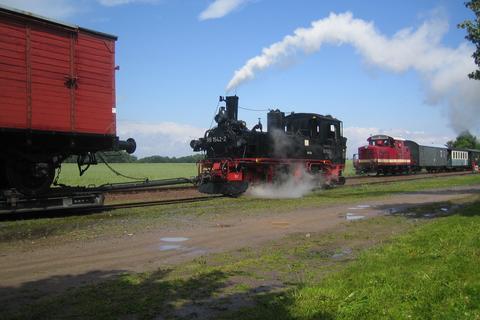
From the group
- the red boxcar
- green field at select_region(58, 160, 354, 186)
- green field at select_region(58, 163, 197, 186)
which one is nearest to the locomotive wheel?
the red boxcar

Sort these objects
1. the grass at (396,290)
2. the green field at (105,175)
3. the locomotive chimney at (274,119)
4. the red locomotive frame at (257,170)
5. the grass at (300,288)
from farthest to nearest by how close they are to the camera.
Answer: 1. the green field at (105,175)
2. the locomotive chimney at (274,119)
3. the red locomotive frame at (257,170)
4. the grass at (300,288)
5. the grass at (396,290)

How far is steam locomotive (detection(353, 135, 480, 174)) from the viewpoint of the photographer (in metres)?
42.1

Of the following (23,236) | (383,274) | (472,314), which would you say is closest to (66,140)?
(23,236)

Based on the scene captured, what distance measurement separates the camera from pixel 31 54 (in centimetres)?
1236

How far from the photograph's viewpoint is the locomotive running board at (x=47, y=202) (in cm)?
1211

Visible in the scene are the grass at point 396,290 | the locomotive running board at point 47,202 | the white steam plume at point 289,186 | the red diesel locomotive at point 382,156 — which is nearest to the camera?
the grass at point 396,290

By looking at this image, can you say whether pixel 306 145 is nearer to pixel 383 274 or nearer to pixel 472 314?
pixel 383 274

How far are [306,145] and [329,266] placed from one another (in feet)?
49.7

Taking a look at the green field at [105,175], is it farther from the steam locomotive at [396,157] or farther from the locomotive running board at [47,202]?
the steam locomotive at [396,157]

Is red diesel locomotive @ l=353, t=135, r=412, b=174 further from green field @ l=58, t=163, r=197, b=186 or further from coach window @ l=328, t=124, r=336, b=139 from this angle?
coach window @ l=328, t=124, r=336, b=139

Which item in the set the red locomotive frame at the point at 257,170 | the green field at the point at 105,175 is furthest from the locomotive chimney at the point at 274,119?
the green field at the point at 105,175

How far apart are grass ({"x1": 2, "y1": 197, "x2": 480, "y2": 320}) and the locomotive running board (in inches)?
265

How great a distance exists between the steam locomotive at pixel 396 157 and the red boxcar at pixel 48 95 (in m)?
31.8

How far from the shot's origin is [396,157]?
43938mm
